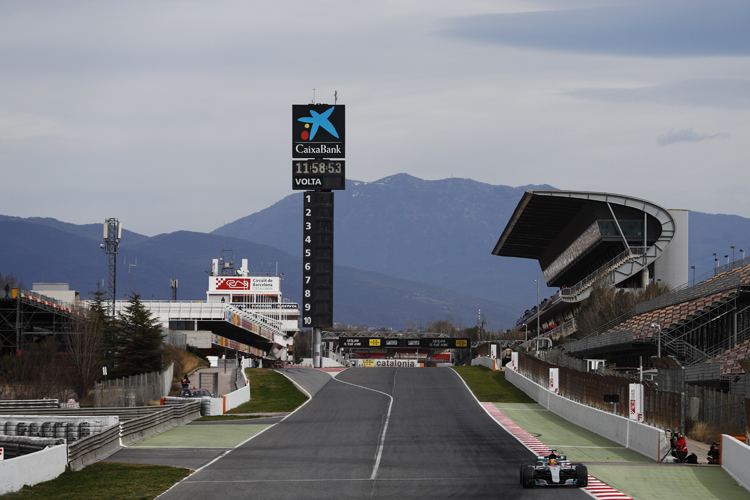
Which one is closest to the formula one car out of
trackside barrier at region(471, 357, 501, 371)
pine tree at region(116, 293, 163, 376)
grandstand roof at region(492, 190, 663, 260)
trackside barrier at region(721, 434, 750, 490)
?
trackside barrier at region(721, 434, 750, 490)

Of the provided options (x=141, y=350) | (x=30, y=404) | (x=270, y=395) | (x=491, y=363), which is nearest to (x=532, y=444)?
(x=30, y=404)

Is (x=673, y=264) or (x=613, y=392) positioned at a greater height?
(x=673, y=264)

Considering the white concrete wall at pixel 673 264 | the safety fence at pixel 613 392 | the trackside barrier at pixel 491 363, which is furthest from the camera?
the white concrete wall at pixel 673 264

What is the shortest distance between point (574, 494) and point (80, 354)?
50825 mm

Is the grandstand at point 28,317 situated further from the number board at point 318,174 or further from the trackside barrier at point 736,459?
the trackside barrier at point 736,459

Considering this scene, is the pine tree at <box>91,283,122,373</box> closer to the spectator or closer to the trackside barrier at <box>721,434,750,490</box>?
the spectator

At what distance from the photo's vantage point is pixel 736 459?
24203 millimetres

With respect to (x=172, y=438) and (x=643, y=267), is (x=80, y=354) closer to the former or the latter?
(x=172, y=438)

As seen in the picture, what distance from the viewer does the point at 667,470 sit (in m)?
26.2

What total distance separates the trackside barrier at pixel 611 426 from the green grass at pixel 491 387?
323 cm

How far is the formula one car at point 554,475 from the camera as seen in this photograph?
2297 cm

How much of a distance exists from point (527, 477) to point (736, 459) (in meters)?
6.05

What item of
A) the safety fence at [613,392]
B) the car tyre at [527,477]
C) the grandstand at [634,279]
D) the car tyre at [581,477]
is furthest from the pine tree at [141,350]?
the car tyre at [581,477]

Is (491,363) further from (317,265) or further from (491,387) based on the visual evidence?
(317,265)
